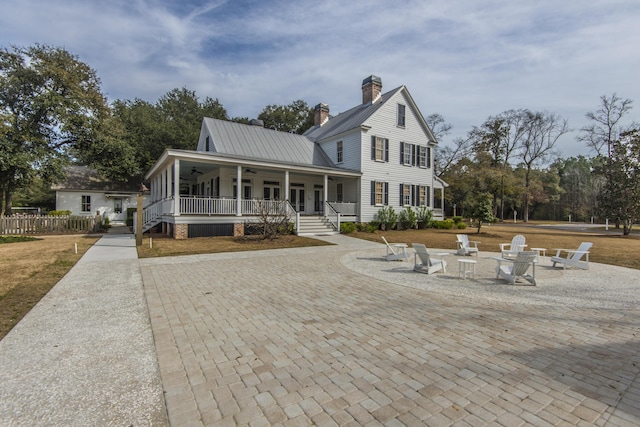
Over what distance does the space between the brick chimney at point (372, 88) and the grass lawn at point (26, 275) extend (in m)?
21.3

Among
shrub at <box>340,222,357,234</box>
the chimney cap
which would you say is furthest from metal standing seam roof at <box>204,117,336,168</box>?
the chimney cap

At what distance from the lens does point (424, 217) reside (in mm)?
24250

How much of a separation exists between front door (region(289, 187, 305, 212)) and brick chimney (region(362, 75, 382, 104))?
31.0 ft

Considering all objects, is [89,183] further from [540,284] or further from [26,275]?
[540,284]

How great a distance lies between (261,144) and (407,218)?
39.6 ft

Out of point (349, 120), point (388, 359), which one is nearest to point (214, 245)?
point (388, 359)

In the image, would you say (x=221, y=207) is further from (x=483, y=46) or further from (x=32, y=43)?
(x=32, y=43)

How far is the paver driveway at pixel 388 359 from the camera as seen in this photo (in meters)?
2.45

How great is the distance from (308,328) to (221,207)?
13682 millimetres

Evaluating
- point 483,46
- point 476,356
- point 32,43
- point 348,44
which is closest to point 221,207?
point 348,44

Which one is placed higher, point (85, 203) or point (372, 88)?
point (372, 88)

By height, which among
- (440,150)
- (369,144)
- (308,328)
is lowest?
(308,328)

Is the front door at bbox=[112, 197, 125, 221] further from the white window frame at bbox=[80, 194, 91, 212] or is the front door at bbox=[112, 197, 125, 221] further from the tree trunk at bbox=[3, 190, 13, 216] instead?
the tree trunk at bbox=[3, 190, 13, 216]

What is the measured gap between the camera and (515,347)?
365cm
